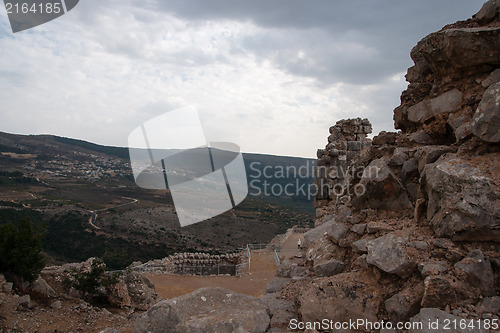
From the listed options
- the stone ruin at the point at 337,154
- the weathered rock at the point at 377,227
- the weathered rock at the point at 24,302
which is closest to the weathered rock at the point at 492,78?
the weathered rock at the point at 377,227

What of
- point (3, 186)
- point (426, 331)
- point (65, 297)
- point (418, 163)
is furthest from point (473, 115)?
point (3, 186)

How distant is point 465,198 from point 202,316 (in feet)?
11.6

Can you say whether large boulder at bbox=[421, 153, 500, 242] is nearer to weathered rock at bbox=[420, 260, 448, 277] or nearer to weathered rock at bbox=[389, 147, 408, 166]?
weathered rock at bbox=[420, 260, 448, 277]

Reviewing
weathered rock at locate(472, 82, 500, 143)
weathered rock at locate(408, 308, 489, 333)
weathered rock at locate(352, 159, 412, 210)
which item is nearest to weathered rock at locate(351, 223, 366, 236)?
weathered rock at locate(352, 159, 412, 210)

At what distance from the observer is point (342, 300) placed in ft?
13.1

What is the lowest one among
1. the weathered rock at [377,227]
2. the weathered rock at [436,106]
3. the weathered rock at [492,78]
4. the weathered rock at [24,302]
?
the weathered rock at [24,302]

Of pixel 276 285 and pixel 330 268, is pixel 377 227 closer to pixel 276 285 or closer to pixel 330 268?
pixel 330 268

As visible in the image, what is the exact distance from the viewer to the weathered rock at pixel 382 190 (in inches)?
194

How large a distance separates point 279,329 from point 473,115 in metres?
3.81

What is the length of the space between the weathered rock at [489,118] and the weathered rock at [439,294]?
1.80 m

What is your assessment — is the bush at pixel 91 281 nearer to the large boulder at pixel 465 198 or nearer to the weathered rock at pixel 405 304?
the weathered rock at pixel 405 304

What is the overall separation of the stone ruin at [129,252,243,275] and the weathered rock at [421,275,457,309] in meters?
15.7

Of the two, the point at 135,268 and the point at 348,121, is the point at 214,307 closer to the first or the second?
the point at 348,121

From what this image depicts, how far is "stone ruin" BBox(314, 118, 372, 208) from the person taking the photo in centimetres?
1250
